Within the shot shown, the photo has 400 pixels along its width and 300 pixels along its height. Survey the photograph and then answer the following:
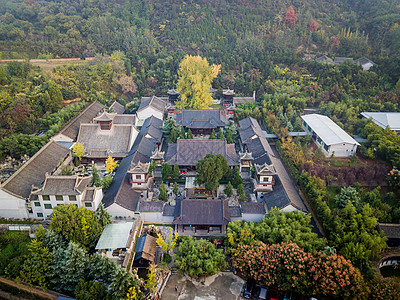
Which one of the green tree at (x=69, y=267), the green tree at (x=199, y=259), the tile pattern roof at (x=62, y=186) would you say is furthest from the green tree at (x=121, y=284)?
the tile pattern roof at (x=62, y=186)

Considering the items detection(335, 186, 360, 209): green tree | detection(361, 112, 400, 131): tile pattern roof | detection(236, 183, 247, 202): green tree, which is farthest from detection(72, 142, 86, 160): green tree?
detection(361, 112, 400, 131): tile pattern roof

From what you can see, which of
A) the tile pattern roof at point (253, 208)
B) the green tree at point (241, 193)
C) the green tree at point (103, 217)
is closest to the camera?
the green tree at point (103, 217)

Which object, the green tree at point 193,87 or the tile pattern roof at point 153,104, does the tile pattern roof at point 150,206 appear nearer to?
the tile pattern roof at point 153,104

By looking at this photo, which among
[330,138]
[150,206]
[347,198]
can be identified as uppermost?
[330,138]

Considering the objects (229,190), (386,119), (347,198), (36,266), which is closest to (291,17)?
(386,119)

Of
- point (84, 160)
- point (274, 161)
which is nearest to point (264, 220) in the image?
point (274, 161)

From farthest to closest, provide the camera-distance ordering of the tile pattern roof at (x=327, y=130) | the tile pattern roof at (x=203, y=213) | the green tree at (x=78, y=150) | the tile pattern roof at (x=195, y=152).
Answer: the tile pattern roof at (x=327, y=130), the green tree at (x=78, y=150), the tile pattern roof at (x=195, y=152), the tile pattern roof at (x=203, y=213)

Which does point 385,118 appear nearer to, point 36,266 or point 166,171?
point 166,171
